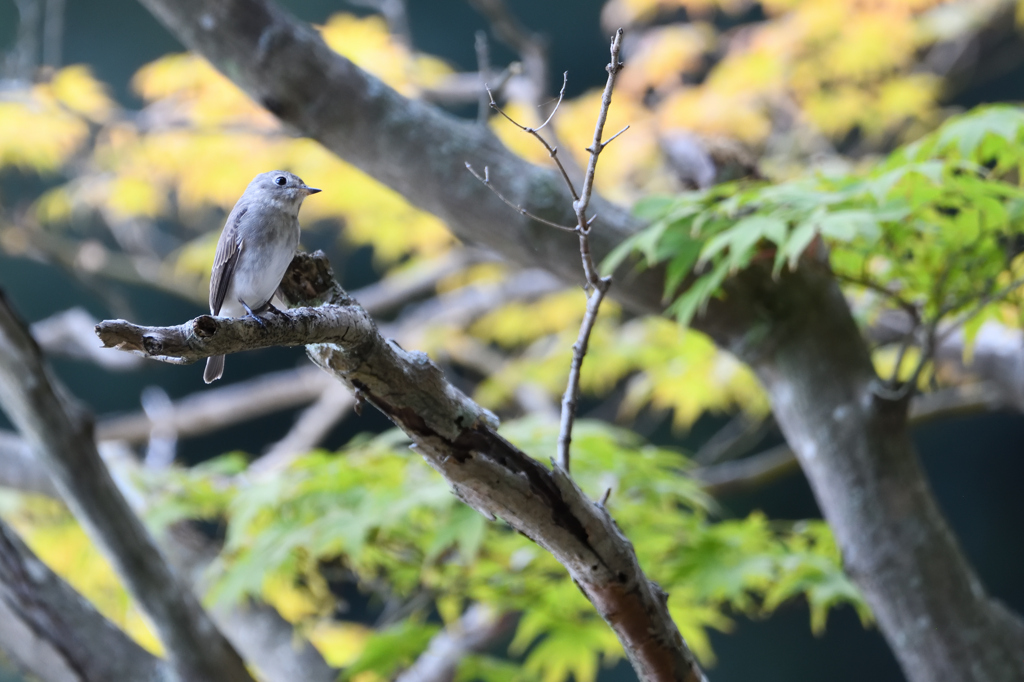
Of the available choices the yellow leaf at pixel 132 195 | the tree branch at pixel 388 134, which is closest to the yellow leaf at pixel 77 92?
the yellow leaf at pixel 132 195

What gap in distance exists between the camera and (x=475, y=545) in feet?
3.33

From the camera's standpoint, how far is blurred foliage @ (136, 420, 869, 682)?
3.62 ft

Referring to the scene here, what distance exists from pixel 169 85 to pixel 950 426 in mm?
2875

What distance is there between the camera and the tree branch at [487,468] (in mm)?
636

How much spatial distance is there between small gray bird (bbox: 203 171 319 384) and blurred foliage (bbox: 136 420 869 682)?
1.19 feet

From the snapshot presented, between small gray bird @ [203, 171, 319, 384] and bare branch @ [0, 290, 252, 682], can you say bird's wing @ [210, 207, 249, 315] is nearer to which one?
small gray bird @ [203, 171, 319, 384]

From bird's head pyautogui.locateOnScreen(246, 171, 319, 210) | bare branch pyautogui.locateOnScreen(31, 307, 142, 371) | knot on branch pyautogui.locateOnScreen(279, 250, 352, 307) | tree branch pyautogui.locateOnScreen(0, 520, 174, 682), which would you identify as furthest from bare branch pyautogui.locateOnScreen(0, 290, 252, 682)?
bare branch pyautogui.locateOnScreen(31, 307, 142, 371)

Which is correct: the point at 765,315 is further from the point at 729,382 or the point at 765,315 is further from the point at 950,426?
the point at 950,426

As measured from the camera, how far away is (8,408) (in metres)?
1.10

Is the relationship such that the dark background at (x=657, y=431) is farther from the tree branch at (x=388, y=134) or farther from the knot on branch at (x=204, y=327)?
the knot on branch at (x=204, y=327)

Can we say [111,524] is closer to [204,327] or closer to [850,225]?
[204,327]

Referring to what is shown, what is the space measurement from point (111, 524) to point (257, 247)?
1.79ft

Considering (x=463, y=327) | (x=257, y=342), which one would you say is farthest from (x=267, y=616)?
(x=463, y=327)

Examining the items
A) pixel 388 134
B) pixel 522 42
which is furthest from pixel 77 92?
pixel 388 134
